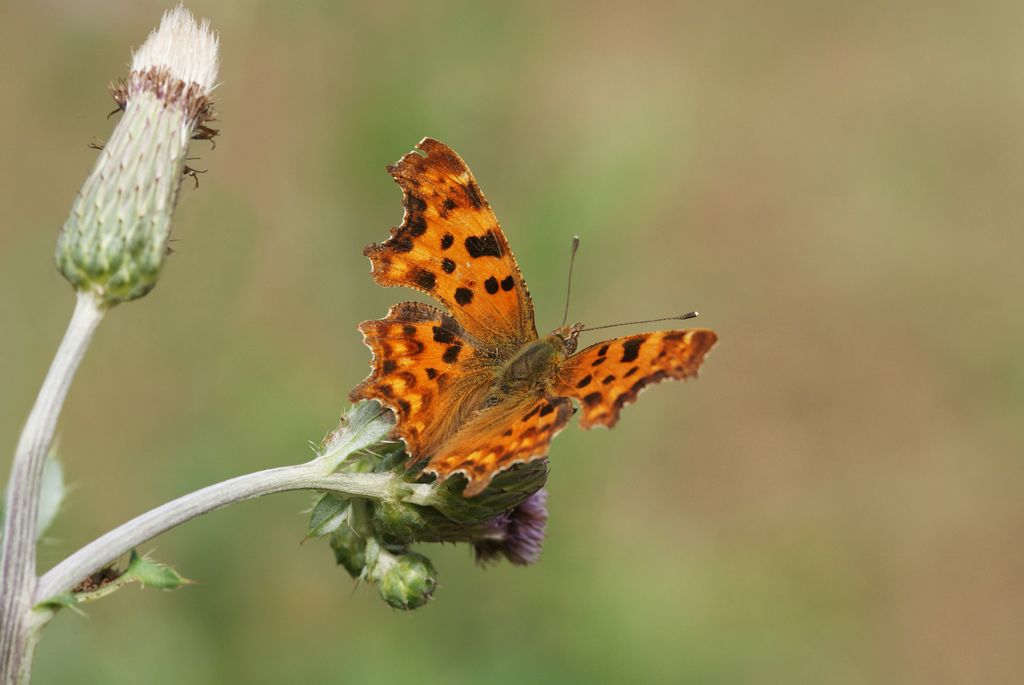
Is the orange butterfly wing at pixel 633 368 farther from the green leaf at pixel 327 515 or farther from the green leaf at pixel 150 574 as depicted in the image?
the green leaf at pixel 150 574

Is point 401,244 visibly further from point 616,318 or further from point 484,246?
point 616,318

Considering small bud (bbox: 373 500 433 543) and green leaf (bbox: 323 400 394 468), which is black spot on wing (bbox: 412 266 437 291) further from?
small bud (bbox: 373 500 433 543)

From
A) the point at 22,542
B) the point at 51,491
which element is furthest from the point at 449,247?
the point at 22,542

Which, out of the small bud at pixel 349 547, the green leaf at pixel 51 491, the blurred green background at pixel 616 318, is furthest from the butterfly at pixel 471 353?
the blurred green background at pixel 616 318

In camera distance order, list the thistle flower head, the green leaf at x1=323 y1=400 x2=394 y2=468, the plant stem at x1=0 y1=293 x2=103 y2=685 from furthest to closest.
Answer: the thistle flower head < the green leaf at x1=323 y1=400 x2=394 y2=468 < the plant stem at x1=0 y1=293 x2=103 y2=685

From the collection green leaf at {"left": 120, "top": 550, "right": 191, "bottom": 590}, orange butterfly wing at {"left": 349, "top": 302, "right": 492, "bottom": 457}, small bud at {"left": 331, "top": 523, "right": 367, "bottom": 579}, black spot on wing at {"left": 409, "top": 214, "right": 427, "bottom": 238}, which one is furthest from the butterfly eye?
green leaf at {"left": 120, "top": 550, "right": 191, "bottom": 590}
